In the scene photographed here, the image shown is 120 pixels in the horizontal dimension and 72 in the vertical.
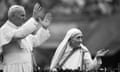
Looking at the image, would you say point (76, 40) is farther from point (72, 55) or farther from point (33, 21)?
point (33, 21)

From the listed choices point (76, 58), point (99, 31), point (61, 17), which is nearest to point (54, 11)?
point (61, 17)

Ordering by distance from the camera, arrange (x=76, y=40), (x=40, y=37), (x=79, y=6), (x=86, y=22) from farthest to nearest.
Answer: (x=86, y=22) → (x=79, y=6) → (x=76, y=40) → (x=40, y=37)

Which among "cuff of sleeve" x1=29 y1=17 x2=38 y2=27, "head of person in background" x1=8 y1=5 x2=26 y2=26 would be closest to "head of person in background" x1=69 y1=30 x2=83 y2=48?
"head of person in background" x1=8 y1=5 x2=26 y2=26

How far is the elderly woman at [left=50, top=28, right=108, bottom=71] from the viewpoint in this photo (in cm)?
1539

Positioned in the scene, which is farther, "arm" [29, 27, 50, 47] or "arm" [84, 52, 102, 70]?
"arm" [84, 52, 102, 70]

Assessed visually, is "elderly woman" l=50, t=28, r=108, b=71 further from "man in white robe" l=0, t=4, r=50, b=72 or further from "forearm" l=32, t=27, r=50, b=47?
"man in white robe" l=0, t=4, r=50, b=72

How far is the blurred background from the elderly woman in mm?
14209

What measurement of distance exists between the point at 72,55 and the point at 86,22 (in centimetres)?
2315

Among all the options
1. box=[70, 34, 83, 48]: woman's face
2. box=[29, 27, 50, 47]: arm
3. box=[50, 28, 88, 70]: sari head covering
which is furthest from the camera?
box=[70, 34, 83, 48]: woman's face

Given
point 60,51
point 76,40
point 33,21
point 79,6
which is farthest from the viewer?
point 79,6

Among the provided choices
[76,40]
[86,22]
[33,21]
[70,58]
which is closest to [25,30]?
[33,21]

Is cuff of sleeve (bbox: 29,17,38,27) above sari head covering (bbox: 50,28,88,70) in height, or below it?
above

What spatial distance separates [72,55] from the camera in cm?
1582

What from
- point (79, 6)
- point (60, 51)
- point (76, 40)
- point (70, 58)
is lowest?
point (70, 58)
